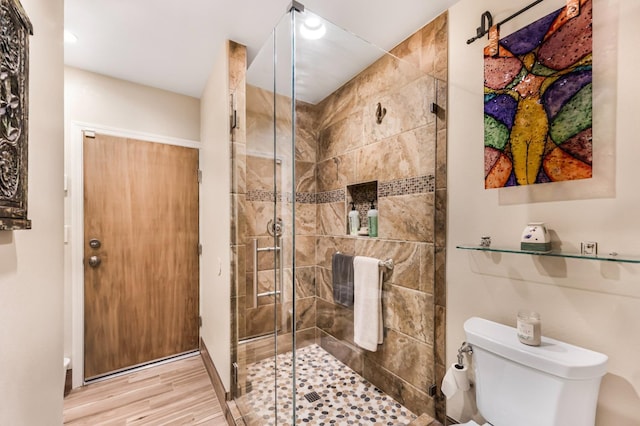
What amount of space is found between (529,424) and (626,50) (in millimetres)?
1371

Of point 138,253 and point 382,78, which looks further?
point 138,253

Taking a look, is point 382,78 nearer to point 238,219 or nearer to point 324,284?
point 238,219

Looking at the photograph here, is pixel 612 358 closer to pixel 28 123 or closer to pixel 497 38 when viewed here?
pixel 497 38

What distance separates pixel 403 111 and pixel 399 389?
1.74 m

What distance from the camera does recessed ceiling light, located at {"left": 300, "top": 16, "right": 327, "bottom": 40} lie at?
4.45ft

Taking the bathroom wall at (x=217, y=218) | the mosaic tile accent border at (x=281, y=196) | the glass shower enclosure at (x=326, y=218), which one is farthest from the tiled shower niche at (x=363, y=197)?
the bathroom wall at (x=217, y=218)

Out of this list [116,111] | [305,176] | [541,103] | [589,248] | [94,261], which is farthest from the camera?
[116,111]

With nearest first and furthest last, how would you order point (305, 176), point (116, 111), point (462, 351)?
point (462, 351)
point (305, 176)
point (116, 111)

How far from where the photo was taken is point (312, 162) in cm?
181

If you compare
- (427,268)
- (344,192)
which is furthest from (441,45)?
(427,268)

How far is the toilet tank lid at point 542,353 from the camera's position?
909mm

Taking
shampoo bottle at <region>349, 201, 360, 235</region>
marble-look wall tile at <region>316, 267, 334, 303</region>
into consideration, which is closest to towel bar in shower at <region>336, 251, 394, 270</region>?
shampoo bottle at <region>349, 201, 360, 235</region>

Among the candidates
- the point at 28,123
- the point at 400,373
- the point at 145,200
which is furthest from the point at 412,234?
the point at 145,200

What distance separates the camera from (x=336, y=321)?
197 centimetres
